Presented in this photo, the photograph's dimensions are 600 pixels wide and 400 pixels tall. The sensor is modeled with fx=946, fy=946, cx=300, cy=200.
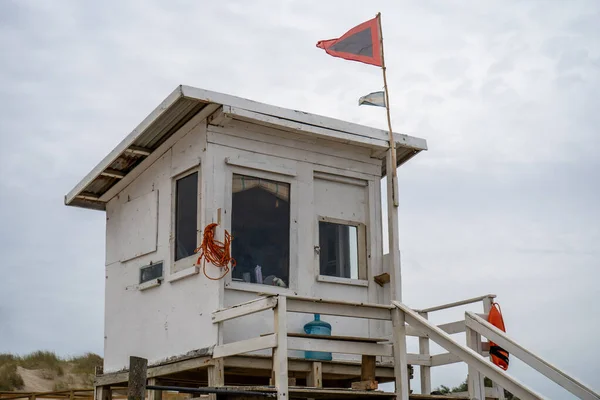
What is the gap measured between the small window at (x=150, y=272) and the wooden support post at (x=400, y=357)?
3417 mm

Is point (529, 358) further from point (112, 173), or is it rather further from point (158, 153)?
point (112, 173)

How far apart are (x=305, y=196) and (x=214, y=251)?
5.35 feet

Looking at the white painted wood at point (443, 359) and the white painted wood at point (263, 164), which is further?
the white painted wood at point (443, 359)

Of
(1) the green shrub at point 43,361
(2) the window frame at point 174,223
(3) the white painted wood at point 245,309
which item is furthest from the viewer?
(1) the green shrub at point 43,361

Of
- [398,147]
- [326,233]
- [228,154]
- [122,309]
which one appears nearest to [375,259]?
[326,233]

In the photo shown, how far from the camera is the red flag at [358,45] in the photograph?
13.0m

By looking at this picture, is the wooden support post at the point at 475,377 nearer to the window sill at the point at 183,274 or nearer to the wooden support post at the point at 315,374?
the wooden support post at the point at 315,374

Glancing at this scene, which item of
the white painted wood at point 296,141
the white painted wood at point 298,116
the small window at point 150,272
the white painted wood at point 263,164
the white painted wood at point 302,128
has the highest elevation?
the white painted wood at point 298,116

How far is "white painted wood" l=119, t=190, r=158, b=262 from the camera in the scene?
12.5 m

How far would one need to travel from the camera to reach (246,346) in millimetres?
9945

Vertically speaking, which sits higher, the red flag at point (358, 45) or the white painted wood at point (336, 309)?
the red flag at point (358, 45)

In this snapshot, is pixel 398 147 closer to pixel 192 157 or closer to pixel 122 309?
pixel 192 157

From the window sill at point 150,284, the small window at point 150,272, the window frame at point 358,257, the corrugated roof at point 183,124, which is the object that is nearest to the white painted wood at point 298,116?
the corrugated roof at point 183,124

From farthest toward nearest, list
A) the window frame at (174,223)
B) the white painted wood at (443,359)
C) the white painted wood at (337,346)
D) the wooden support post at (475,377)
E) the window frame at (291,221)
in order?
the white painted wood at (443,359), the window frame at (174,223), the window frame at (291,221), the wooden support post at (475,377), the white painted wood at (337,346)
